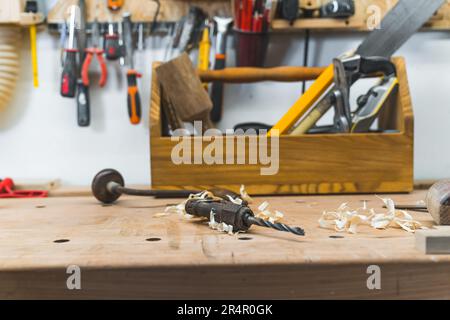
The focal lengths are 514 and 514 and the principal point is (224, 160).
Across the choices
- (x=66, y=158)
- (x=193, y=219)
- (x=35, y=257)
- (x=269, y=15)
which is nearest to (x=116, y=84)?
(x=66, y=158)

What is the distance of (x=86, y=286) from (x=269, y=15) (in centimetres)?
66

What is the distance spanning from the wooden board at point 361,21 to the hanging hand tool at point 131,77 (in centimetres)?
29

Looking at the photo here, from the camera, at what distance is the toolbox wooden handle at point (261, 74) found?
0.92 m

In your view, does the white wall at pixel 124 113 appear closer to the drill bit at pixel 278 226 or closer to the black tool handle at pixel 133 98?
the black tool handle at pixel 133 98

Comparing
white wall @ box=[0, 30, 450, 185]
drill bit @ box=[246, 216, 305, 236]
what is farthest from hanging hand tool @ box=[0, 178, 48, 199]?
drill bit @ box=[246, 216, 305, 236]

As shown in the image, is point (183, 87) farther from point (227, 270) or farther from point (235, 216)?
point (227, 270)

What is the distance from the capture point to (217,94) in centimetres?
103

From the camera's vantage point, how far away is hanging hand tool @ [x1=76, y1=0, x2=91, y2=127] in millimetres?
1016

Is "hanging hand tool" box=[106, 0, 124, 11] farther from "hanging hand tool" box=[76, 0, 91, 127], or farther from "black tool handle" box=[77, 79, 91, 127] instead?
"black tool handle" box=[77, 79, 91, 127]

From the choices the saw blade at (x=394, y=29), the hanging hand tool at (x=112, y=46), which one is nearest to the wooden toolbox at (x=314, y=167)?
the saw blade at (x=394, y=29)

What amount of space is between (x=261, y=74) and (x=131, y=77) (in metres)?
0.27

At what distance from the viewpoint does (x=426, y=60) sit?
3.49ft

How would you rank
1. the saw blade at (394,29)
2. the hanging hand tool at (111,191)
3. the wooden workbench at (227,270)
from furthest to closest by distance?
the saw blade at (394,29)
the hanging hand tool at (111,191)
the wooden workbench at (227,270)

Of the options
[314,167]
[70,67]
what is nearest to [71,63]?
[70,67]
